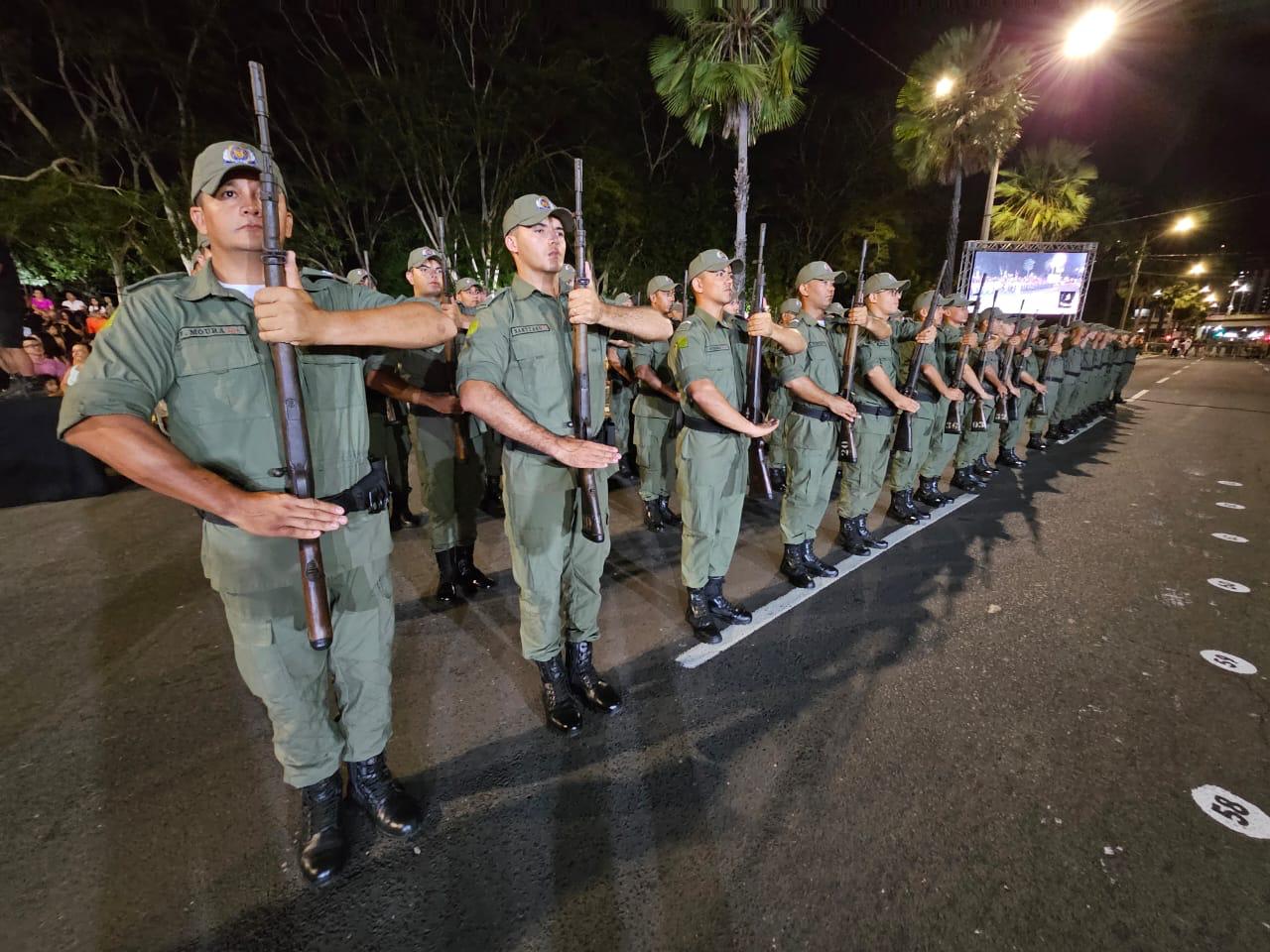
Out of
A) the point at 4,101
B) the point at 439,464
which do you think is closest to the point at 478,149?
the point at 4,101

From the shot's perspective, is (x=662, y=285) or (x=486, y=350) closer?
(x=486, y=350)

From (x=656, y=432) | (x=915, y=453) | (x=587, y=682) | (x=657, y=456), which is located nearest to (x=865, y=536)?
(x=915, y=453)

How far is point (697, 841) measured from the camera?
205cm

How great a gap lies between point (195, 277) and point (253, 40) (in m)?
19.3

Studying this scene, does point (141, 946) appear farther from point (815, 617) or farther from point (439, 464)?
point (815, 617)

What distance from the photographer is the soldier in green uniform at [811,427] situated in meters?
4.00

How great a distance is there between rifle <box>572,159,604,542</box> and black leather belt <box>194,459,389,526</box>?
2.75 feet

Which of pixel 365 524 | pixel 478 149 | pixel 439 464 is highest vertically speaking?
pixel 478 149

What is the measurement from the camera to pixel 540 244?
2418mm

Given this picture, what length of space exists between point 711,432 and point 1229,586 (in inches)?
166

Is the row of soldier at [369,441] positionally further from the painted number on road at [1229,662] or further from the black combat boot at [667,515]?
the painted number on road at [1229,662]

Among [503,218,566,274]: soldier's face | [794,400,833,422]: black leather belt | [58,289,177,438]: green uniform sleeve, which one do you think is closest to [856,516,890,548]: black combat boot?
[794,400,833,422]: black leather belt

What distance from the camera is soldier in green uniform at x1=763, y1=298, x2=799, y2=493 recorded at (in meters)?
4.16

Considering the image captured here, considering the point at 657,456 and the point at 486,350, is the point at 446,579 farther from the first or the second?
the point at 657,456
